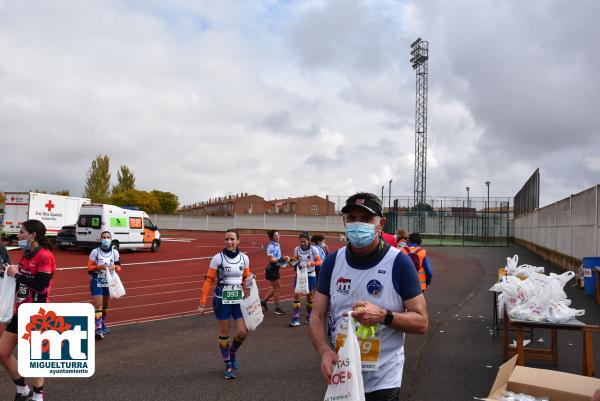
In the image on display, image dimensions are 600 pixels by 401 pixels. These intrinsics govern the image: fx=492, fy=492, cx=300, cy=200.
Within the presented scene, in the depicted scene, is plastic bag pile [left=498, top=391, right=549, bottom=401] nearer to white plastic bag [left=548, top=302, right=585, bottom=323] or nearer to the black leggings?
the black leggings

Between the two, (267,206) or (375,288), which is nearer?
(375,288)

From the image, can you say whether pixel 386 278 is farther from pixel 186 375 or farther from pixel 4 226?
pixel 4 226

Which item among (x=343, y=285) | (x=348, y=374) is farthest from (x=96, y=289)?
(x=348, y=374)

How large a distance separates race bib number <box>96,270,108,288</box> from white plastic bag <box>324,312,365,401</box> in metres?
7.13

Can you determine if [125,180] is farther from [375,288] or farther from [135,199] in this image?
[375,288]

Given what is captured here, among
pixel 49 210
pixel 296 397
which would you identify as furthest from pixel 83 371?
pixel 49 210

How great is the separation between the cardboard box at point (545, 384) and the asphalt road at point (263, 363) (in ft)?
6.96

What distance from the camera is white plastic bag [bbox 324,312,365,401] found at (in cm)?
253

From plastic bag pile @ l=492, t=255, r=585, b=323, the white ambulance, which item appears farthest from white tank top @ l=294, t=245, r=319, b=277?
the white ambulance

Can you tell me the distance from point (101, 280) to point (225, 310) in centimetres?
353

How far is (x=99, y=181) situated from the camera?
3044 inches

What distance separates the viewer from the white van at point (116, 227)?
83.1 feet

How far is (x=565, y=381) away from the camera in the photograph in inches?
139

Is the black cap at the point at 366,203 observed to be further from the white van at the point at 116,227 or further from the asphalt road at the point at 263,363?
the white van at the point at 116,227
